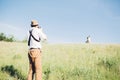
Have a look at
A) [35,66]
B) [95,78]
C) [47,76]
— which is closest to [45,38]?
[35,66]

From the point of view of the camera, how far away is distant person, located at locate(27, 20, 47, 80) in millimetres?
8086

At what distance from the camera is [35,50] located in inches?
320

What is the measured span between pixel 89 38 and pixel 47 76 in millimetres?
20645

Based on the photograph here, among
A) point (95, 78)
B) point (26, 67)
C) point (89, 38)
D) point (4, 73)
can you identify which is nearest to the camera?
point (95, 78)

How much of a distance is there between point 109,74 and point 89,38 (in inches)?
793

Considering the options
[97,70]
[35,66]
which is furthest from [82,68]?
[35,66]

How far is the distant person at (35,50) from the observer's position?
318 inches

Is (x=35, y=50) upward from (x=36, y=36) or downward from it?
downward

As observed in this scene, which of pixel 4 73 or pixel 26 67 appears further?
pixel 26 67

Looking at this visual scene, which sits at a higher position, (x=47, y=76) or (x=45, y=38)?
(x=45, y=38)

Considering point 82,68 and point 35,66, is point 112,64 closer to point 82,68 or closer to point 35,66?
point 82,68

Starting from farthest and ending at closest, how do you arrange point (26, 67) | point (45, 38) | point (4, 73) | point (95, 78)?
point (26, 67)
point (4, 73)
point (95, 78)
point (45, 38)

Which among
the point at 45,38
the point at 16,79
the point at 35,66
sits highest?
the point at 45,38

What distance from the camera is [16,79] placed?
8.98m
